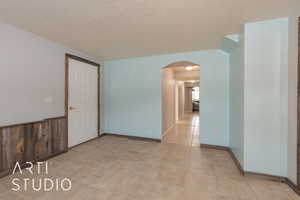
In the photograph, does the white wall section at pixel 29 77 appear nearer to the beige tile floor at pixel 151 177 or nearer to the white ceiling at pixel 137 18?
the white ceiling at pixel 137 18

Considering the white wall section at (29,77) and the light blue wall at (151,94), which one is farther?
the light blue wall at (151,94)

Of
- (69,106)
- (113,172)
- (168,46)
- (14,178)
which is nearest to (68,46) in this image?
(69,106)

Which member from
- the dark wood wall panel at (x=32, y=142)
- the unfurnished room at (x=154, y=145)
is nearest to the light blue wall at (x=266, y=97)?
the unfurnished room at (x=154, y=145)

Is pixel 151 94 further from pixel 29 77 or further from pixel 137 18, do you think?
pixel 29 77

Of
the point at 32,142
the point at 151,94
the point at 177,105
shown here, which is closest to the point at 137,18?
the point at 151,94

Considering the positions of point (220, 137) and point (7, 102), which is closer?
point (7, 102)

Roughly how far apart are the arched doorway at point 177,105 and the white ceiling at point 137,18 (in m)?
1.23

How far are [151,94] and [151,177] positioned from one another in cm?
228

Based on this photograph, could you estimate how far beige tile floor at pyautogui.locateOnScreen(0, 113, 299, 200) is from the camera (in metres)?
1.78

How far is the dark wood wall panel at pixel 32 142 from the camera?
2180mm

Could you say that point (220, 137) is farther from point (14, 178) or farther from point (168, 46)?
point (14, 178)

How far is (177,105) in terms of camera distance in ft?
24.3

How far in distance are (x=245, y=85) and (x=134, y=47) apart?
7.68ft

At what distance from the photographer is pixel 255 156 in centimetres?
216
